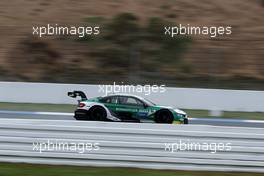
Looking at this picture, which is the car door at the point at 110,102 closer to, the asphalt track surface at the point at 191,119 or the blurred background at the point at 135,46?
the asphalt track surface at the point at 191,119

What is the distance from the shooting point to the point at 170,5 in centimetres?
3378

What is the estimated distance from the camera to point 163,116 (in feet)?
47.9

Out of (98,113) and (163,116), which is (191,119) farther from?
(98,113)

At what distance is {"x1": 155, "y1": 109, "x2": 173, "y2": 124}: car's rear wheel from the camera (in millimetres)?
14516

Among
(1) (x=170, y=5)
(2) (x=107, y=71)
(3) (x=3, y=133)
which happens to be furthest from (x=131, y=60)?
(3) (x=3, y=133)

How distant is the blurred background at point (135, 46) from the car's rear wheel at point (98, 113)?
491 cm

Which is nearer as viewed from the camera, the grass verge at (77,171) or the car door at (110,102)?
the grass verge at (77,171)

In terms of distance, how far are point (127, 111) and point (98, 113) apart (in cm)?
84

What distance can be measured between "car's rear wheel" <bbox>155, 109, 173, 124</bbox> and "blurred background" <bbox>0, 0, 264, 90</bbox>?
5.22 metres

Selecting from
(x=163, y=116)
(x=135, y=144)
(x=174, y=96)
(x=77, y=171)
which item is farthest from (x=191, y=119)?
(x=77, y=171)

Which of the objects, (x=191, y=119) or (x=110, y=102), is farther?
(x=191, y=119)

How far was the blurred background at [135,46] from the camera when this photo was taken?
21266 millimetres

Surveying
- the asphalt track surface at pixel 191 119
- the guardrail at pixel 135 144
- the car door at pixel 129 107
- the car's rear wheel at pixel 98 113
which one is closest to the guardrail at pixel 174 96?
the asphalt track surface at pixel 191 119

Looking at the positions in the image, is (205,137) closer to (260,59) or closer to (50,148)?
(50,148)
